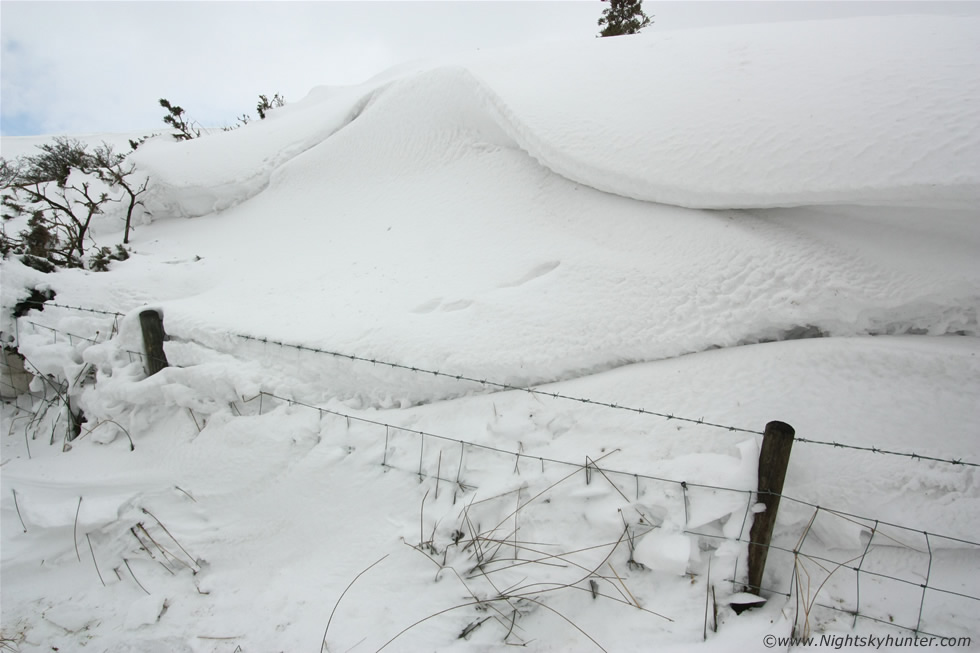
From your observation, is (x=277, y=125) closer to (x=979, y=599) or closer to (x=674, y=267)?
(x=674, y=267)

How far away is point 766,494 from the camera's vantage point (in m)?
1.98

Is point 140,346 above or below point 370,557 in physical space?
above

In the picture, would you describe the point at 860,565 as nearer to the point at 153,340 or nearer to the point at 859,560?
the point at 859,560

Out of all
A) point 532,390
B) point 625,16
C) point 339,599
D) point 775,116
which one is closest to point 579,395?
point 532,390

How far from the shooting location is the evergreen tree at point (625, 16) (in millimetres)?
11422

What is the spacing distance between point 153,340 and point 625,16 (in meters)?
12.6

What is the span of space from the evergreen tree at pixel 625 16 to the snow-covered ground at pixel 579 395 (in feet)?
28.6

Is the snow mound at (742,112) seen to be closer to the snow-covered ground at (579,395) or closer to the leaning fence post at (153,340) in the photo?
the snow-covered ground at (579,395)

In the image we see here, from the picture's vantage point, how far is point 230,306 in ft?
11.9

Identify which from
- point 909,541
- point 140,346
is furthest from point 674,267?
point 140,346

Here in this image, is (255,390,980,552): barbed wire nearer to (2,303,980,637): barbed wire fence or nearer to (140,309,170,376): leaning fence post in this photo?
(2,303,980,637): barbed wire fence

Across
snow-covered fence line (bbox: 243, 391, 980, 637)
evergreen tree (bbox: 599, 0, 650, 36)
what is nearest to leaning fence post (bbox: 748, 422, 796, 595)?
snow-covered fence line (bbox: 243, 391, 980, 637)

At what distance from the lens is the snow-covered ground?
205 centimetres

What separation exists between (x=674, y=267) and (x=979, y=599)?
2039 mm
